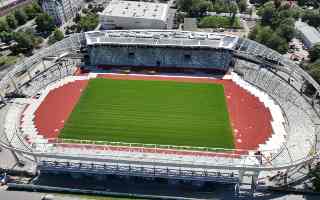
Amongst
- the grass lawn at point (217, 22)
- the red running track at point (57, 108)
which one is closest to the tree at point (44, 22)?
the red running track at point (57, 108)

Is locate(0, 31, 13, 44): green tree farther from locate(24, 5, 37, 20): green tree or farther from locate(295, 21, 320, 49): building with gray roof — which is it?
locate(295, 21, 320, 49): building with gray roof

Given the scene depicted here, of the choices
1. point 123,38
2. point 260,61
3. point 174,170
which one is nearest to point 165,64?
point 123,38

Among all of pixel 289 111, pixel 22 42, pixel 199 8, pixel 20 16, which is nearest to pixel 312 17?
pixel 199 8

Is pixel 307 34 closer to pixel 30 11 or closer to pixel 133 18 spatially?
pixel 133 18

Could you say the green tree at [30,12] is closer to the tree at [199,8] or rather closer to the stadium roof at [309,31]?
the tree at [199,8]

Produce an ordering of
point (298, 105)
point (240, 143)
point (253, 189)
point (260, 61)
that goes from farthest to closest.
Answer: point (260, 61) < point (298, 105) < point (240, 143) < point (253, 189)

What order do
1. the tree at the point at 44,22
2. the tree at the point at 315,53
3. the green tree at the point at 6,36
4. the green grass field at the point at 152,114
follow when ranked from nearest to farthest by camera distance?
the green grass field at the point at 152,114 → the tree at the point at 315,53 → the green tree at the point at 6,36 → the tree at the point at 44,22

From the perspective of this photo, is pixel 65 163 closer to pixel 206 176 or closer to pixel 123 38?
pixel 206 176
